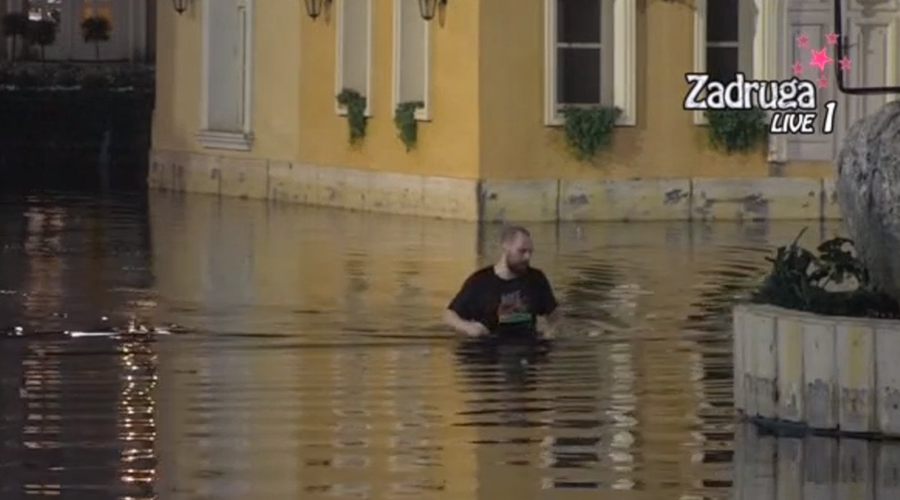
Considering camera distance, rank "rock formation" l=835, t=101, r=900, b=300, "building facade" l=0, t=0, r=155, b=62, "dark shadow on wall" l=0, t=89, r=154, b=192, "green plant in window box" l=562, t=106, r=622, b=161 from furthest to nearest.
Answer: "building facade" l=0, t=0, r=155, b=62, "dark shadow on wall" l=0, t=89, r=154, b=192, "green plant in window box" l=562, t=106, r=622, b=161, "rock formation" l=835, t=101, r=900, b=300

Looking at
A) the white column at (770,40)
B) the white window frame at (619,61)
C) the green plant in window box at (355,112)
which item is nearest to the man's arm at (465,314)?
the white window frame at (619,61)

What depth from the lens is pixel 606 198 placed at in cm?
3045

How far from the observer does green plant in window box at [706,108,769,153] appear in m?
30.5

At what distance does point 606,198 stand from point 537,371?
47.0 feet

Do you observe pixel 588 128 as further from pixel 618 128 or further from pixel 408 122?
pixel 408 122

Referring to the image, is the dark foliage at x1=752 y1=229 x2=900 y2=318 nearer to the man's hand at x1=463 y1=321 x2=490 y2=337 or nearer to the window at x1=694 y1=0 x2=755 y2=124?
the man's hand at x1=463 y1=321 x2=490 y2=337

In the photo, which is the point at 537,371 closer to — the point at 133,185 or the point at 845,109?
the point at 845,109

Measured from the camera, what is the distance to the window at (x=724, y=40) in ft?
100

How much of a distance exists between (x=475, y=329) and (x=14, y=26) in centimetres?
3327

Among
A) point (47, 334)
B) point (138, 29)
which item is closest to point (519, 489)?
point (47, 334)

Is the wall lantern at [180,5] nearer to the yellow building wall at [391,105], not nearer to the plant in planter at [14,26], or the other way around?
the yellow building wall at [391,105]

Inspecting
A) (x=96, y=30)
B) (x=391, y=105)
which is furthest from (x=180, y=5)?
(x=96, y=30)

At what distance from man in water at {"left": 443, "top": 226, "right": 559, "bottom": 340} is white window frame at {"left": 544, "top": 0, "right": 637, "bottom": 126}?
492 inches

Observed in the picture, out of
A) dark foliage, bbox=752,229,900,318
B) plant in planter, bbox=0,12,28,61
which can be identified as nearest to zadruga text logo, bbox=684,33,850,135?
dark foliage, bbox=752,229,900,318
